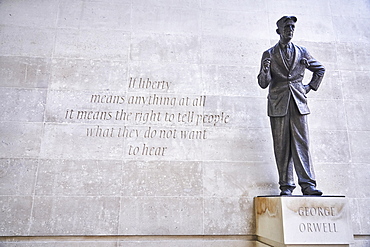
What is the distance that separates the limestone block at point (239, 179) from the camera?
244 inches

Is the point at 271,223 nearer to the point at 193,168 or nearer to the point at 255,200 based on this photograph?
the point at 255,200

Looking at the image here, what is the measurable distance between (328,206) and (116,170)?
369 cm

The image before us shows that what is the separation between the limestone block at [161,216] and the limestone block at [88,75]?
2.32m

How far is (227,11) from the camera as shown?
24.2 ft

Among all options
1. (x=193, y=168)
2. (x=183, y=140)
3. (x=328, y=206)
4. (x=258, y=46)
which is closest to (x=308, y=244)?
(x=328, y=206)

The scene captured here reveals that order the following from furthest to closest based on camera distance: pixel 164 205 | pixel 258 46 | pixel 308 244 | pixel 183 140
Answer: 1. pixel 258 46
2. pixel 183 140
3. pixel 164 205
4. pixel 308 244

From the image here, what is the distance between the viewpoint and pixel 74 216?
19.1 feet

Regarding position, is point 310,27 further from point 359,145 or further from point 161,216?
point 161,216

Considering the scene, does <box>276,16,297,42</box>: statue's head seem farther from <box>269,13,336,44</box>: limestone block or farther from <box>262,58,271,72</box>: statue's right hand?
<box>269,13,336,44</box>: limestone block

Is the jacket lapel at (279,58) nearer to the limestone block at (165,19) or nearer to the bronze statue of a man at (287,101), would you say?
the bronze statue of a man at (287,101)

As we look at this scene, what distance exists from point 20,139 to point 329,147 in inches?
240

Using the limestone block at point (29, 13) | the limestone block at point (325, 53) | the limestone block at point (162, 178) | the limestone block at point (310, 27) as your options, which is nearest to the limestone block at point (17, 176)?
the limestone block at point (162, 178)

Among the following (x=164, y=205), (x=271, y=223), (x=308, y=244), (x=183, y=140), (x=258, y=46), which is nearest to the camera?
(x=308, y=244)

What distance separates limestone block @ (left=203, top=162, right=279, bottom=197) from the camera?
6.20 metres
